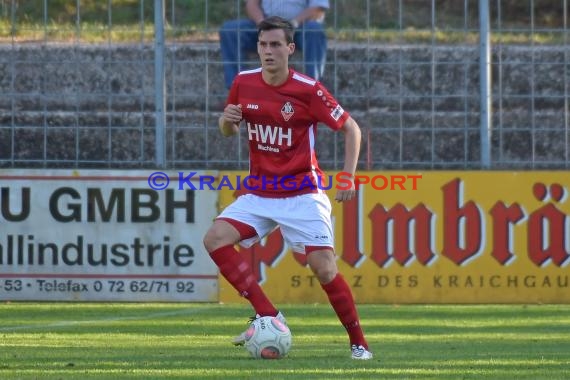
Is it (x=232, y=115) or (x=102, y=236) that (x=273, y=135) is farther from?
(x=102, y=236)

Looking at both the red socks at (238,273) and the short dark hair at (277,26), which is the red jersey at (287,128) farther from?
the red socks at (238,273)

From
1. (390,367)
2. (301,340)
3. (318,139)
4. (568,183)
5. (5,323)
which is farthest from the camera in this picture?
(318,139)

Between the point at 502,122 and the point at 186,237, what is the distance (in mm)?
3071

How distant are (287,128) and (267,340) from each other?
Answer: 1.32m

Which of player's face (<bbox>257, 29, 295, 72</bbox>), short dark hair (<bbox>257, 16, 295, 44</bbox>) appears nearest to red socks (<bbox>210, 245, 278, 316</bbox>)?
player's face (<bbox>257, 29, 295, 72</bbox>)

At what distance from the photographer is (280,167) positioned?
335 inches

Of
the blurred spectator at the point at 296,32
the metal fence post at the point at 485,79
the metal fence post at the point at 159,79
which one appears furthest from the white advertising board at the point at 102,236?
the metal fence post at the point at 485,79

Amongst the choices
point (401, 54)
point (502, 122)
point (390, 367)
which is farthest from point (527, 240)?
point (390, 367)

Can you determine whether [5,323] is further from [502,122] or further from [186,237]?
[502,122]

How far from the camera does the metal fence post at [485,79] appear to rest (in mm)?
12680

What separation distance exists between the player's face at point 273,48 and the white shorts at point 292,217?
0.81 metres

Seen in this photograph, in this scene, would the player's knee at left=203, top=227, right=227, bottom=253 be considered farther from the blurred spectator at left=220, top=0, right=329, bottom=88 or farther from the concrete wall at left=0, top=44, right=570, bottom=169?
the blurred spectator at left=220, top=0, right=329, bottom=88

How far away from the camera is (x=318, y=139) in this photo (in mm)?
13859

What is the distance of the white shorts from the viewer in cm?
845
